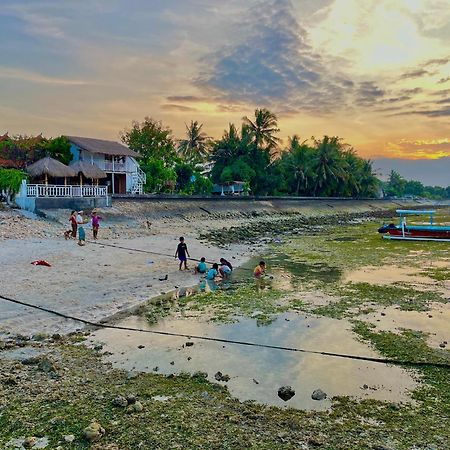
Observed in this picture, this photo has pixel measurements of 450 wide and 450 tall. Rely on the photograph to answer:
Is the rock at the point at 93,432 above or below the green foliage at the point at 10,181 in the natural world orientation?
below

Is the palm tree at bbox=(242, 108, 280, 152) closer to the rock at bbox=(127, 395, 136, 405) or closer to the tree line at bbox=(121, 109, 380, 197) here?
the tree line at bbox=(121, 109, 380, 197)

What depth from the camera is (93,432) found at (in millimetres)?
5020

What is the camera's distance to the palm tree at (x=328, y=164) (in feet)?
250

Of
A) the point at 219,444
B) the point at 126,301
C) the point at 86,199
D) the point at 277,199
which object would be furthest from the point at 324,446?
the point at 277,199

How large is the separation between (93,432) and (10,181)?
84.6 ft

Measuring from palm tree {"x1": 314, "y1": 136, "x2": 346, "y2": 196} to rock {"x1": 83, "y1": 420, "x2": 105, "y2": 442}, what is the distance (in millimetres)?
75022

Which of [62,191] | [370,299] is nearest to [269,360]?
[370,299]

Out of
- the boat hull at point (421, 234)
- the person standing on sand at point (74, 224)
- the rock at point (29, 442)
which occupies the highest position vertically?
the person standing on sand at point (74, 224)

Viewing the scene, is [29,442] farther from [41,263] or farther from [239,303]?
[41,263]

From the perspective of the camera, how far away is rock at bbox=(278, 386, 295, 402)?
6.38m

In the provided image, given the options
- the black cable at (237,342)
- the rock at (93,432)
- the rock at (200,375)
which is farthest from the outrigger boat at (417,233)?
the rock at (93,432)

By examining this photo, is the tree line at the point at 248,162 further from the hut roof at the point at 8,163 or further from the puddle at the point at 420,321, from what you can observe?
the puddle at the point at 420,321

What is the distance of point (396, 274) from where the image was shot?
1711 cm

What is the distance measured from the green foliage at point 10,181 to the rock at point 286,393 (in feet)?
84.5
